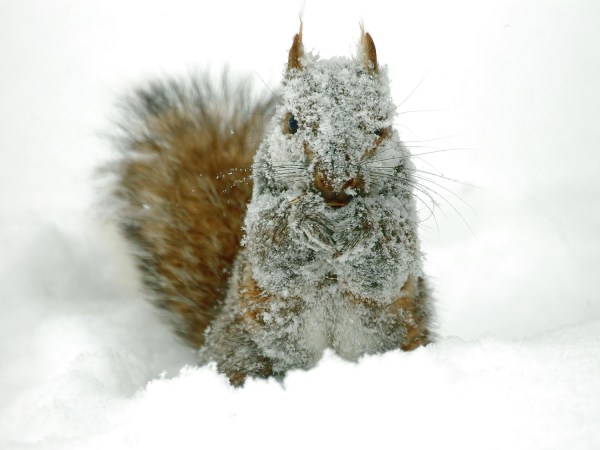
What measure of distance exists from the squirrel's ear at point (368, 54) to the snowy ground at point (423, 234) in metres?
0.13

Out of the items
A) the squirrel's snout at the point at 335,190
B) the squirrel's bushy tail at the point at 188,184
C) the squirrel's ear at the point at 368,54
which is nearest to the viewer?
the squirrel's snout at the point at 335,190

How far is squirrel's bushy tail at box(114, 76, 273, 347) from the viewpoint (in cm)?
193

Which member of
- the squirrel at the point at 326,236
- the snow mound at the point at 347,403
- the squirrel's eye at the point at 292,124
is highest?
the squirrel's eye at the point at 292,124

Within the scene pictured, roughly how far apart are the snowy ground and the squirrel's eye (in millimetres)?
342

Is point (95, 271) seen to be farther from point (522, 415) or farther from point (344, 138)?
point (522, 415)

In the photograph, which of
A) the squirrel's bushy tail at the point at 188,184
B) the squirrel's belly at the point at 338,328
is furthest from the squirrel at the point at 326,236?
the squirrel's bushy tail at the point at 188,184

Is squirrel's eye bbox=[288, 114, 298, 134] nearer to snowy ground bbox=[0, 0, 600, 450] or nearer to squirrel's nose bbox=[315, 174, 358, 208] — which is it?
squirrel's nose bbox=[315, 174, 358, 208]

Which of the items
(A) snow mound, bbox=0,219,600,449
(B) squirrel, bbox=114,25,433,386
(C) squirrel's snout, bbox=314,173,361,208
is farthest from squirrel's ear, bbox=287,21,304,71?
(A) snow mound, bbox=0,219,600,449

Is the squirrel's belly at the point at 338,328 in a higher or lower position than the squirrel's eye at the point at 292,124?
lower

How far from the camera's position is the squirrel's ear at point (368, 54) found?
1.40 metres

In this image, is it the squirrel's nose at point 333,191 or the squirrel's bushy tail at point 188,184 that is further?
the squirrel's bushy tail at point 188,184

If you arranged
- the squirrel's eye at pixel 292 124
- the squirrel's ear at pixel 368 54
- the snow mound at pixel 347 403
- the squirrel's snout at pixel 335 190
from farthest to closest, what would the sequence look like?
the squirrel's ear at pixel 368 54 < the squirrel's eye at pixel 292 124 < the squirrel's snout at pixel 335 190 < the snow mound at pixel 347 403

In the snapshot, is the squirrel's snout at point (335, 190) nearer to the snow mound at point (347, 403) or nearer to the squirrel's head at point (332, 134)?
the squirrel's head at point (332, 134)

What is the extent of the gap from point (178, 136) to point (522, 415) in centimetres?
172
